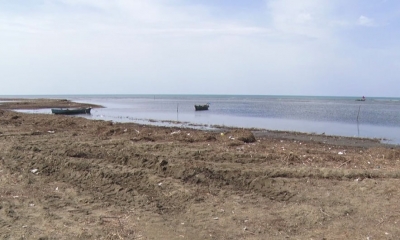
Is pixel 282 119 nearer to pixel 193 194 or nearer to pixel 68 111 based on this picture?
pixel 68 111

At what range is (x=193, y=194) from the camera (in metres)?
6.81

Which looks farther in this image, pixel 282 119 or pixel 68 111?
pixel 68 111

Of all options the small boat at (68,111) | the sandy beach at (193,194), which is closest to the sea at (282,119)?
the small boat at (68,111)

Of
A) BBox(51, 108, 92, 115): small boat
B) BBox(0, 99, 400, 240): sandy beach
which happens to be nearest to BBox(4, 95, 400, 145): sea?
BBox(51, 108, 92, 115): small boat

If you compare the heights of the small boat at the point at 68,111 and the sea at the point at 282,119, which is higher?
the small boat at the point at 68,111

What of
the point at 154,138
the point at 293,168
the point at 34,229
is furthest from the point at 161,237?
the point at 154,138

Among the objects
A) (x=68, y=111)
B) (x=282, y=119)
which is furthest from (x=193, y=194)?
(x=68, y=111)

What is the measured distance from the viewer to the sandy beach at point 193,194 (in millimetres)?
5250

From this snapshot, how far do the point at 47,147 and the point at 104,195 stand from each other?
529 centimetres

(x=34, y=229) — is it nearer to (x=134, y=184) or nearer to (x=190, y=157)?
(x=134, y=184)

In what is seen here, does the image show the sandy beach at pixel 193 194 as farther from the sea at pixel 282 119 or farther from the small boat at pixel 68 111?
the small boat at pixel 68 111

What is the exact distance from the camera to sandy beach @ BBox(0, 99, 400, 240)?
5250 mm

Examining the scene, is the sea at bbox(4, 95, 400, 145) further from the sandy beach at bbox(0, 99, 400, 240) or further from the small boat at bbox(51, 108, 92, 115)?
the sandy beach at bbox(0, 99, 400, 240)

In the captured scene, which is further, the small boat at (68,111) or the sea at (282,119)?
the small boat at (68,111)
